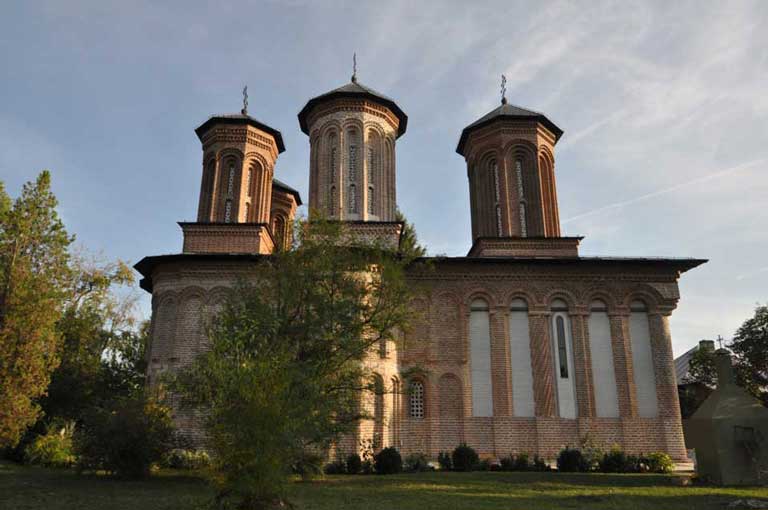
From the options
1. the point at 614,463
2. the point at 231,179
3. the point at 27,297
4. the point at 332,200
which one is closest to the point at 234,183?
the point at 231,179

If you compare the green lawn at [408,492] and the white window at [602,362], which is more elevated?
the white window at [602,362]

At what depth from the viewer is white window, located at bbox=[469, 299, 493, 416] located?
17.5 m

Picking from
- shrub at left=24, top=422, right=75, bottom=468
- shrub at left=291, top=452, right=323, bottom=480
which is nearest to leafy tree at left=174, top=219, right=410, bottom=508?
shrub at left=291, top=452, right=323, bottom=480

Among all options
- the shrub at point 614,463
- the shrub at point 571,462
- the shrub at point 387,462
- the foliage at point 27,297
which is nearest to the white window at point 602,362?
the shrub at point 614,463

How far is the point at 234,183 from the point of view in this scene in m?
21.2

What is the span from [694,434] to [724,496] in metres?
2.61

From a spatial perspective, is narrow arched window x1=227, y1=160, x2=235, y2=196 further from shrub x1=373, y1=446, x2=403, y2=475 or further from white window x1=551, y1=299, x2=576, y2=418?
white window x1=551, y1=299, x2=576, y2=418

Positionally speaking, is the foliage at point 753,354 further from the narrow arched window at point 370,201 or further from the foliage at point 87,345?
the foliage at point 87,345

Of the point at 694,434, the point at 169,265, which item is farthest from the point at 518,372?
the point at 169,265

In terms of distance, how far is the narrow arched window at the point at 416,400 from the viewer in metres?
17.4

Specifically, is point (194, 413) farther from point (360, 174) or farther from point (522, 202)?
point (522, 202)

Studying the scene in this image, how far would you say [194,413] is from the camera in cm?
1652

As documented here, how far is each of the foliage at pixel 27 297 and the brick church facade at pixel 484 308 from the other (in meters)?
4.04

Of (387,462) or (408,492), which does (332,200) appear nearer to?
(387,462)
